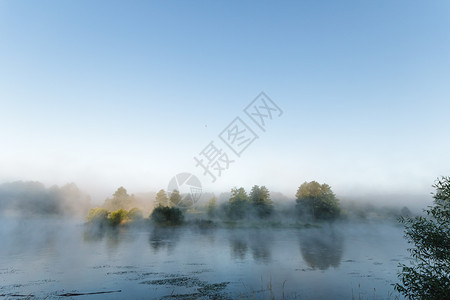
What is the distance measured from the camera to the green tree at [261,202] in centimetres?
9231

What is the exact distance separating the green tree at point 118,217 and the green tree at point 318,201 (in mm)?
57674

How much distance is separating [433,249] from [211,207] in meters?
87.5

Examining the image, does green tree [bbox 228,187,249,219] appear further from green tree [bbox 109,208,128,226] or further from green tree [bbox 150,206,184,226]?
green tree [bbox 109,208,128,226]

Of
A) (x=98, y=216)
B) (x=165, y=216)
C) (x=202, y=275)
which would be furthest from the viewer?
(x=165, y=216)

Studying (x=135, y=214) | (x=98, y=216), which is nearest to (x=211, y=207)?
(x=135, y=214)

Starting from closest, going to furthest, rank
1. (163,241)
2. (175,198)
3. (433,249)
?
(433,249), (163,241), (175,198)

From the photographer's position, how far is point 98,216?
82562mm

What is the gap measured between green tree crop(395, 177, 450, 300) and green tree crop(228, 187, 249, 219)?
84159 millimetres

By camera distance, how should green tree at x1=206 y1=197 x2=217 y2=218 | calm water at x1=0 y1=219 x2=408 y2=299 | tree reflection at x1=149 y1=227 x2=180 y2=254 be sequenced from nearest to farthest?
calm water at x1=0 y1=219 x2=408 y2=299, tree reflection at x1=149 y1=227 x2=180 y2=254, green tree at x1=206 y1=197 x2=217 y2=218

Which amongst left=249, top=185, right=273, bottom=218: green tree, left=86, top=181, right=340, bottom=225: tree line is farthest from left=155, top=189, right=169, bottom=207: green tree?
left=249, top=185, right=273, bottom=218: green tree

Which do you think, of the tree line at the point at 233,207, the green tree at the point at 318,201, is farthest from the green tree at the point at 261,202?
the green tree at the point at 318,201

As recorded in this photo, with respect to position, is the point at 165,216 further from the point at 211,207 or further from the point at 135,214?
the point at 211,207

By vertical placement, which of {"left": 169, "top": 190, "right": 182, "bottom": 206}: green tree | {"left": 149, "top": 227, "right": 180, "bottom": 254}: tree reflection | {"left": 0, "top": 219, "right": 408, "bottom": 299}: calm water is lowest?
{"left": 149, "top": 227, "right": 180, "bottom": 254}: tree reflection

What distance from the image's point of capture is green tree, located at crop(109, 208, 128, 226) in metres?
80.6
